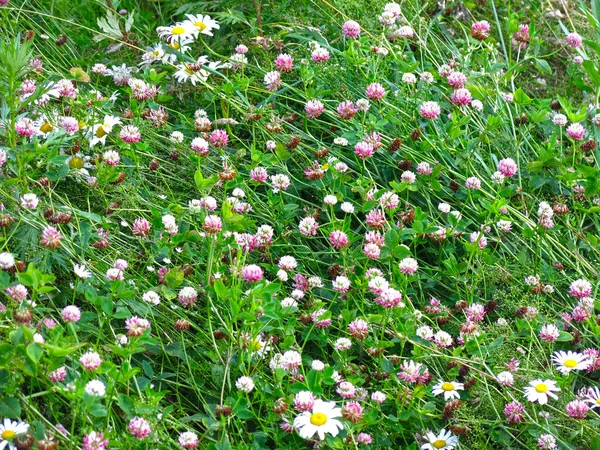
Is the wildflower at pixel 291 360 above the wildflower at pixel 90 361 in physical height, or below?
below

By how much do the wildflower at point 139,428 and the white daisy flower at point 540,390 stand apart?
829 millimetres

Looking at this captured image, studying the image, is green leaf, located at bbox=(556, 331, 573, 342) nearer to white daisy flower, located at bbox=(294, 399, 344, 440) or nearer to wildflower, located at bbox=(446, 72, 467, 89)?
white daisy flower, located at bbox=(294, 399, 344, 440)

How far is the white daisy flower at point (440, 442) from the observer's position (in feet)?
6.26

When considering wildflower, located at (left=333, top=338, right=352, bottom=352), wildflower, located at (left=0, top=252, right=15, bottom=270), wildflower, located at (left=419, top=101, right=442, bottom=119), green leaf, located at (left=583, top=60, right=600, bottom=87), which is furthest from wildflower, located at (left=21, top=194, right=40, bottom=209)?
green leaf, located at (left=583, top=60, right=600, bottom=87)

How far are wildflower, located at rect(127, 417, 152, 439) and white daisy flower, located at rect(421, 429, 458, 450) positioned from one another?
60 centimetres

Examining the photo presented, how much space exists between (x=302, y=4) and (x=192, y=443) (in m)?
2.09

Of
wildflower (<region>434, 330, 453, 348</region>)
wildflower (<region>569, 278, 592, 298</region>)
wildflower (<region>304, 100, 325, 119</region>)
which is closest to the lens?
wildflower (<region>434, 330, 453, 348</region>)

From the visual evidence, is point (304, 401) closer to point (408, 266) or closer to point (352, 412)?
point (352, 412)

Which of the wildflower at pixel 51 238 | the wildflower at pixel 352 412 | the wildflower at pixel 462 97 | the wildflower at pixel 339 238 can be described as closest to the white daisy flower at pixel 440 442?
the wildflower at pixel 352 412

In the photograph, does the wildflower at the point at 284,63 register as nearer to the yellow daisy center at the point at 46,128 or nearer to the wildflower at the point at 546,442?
the yellow daisy center at the point at 46,128

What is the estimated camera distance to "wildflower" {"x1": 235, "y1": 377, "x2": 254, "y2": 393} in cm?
185

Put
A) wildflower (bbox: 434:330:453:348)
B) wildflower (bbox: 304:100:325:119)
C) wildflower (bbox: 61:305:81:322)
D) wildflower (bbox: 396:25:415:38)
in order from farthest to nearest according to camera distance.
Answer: wildflower (bbox: 396:25:415:38) < wildflower (bbox: 304:100:325:119) < wildflower (bbox: 434:330:453:348) < wildflower (bbox: 61:305:81:322)

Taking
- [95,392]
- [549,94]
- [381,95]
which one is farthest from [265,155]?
[549,94]

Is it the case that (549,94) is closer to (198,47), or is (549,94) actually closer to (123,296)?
(198,47)
